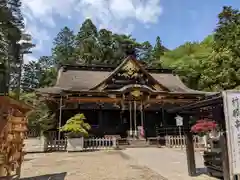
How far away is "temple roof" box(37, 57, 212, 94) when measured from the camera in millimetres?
21531

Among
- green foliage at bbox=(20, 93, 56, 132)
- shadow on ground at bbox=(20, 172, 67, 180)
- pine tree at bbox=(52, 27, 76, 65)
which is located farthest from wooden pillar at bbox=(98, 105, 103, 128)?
pine tree at bbox=(52, 27, 76, 65)

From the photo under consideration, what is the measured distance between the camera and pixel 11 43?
3681 cm

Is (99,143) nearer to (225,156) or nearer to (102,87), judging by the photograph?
(102,87)

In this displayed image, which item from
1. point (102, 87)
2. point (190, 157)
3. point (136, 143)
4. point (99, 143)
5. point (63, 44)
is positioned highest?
point (63, 44)

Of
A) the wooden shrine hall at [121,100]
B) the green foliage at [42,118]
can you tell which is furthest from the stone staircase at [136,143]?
the green foliage at [42,118]

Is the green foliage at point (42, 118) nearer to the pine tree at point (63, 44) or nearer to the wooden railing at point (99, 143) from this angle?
the wooden railing at point (99, 143)

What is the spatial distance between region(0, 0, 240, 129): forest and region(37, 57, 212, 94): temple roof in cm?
260

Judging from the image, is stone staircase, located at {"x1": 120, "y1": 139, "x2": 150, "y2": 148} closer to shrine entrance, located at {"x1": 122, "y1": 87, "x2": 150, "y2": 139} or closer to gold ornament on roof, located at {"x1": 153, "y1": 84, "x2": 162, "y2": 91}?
shrine entrance, located at {"x1": 122, "y1": 87, "x2": 150, "y2": 139}

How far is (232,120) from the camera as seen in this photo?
5.06 metres

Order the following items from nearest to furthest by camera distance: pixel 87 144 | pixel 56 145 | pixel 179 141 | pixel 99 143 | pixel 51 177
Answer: pixel 51 177 < pixel 56 145 < pixel 87 144 < pixel 99 143 < pixel 179 141

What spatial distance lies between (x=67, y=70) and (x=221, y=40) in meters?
16.0

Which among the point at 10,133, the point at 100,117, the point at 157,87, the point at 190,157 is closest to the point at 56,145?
the point at 100,117

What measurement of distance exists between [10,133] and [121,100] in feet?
47.0

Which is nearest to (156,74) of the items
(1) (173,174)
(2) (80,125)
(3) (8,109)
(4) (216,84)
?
(4) (216,84)
